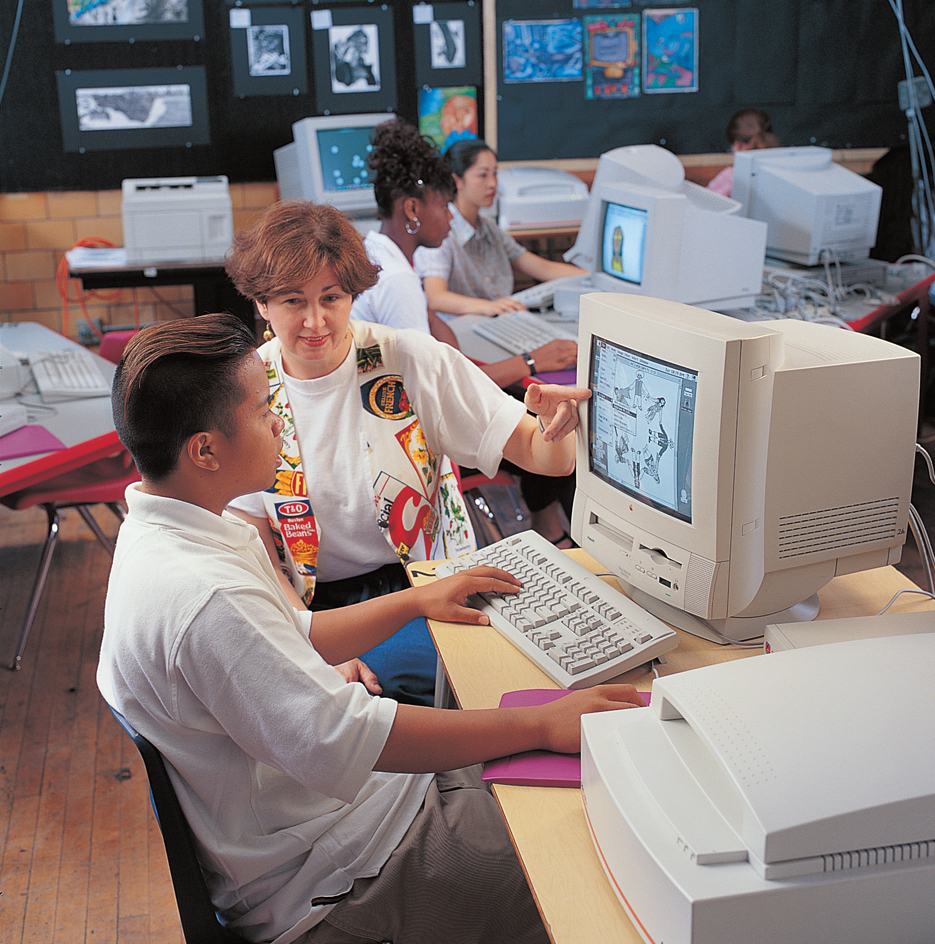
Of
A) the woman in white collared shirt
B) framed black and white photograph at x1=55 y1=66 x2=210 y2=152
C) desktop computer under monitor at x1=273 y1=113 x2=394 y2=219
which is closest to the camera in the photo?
the woman in white collared shirt

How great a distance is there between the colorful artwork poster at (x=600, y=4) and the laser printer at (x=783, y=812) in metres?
4.51

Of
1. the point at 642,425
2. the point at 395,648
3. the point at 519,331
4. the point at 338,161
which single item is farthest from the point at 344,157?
the point at 642,425

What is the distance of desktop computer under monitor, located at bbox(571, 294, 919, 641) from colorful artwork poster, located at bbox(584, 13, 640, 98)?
3877mm

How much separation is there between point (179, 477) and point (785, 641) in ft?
2.40

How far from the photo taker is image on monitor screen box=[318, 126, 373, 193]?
4258 mm

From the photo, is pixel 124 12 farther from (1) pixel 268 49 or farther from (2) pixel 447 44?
(2) pixel 447 44

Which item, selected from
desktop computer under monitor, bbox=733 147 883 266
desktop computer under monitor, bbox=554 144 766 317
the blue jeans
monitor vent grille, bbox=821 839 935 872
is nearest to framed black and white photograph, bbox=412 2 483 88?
desktop computer under monitor, bbox=733 147 883 266

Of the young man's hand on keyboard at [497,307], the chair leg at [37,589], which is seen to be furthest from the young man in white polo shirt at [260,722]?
the young man's hand on keyboard at [497,307]

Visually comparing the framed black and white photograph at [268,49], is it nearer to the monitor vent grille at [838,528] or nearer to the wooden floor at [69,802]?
the wooden floor at [69,802]

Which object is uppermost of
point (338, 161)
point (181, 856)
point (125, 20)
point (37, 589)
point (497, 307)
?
point (125, 20)

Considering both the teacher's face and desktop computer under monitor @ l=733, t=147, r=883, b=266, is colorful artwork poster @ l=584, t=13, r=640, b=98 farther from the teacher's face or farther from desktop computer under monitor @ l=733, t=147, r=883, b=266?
the teacher's face

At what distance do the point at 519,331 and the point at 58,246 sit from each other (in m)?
2.64

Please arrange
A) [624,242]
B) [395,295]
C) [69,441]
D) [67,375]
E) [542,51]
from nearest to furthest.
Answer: [69,441], [395,295], [67,375], [624,242], [542,51]

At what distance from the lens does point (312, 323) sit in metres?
1.71
